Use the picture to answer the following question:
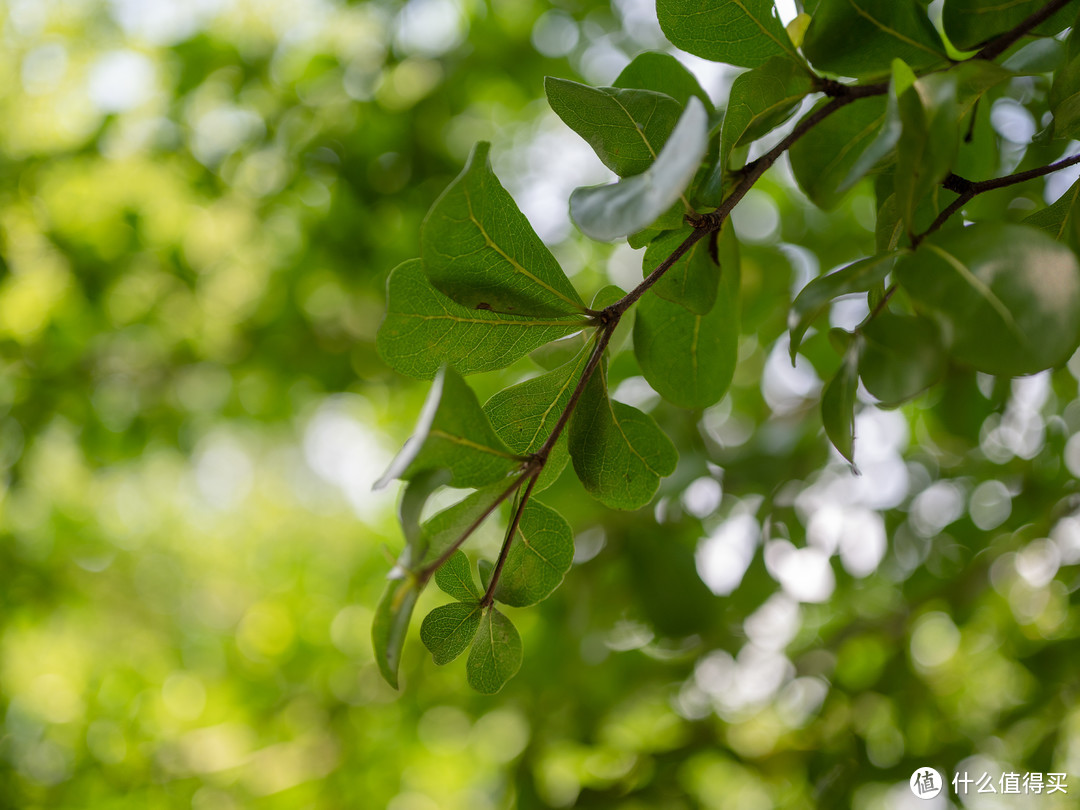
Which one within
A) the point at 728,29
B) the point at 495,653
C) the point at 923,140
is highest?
the point at 728,29

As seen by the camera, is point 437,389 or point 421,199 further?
point 421,199

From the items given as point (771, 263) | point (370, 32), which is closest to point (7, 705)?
point (370, 32)

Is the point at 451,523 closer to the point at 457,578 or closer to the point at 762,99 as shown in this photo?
the point at 457,578

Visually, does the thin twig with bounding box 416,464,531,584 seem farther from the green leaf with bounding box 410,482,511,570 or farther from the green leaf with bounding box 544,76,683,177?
the green leaf with bounding box 544,76,683,177

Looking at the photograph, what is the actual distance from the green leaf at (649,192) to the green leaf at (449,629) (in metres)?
0.16

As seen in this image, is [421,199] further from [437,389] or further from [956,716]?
[956,716]

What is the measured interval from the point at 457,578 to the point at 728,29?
0.29 metres

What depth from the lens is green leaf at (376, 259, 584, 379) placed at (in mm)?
349

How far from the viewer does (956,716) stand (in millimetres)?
1184

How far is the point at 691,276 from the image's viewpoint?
350 mm

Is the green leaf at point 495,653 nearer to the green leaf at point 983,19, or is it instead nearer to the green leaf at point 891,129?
the green leaf at point 891,129

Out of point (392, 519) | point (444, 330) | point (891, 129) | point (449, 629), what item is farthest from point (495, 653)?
point (392, 519)

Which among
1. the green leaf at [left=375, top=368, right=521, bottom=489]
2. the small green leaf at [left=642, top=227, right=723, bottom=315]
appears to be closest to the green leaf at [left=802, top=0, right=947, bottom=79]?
the small green leaf at [left=642, top=227, right=723, bottom=315]

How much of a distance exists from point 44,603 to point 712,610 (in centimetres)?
142
